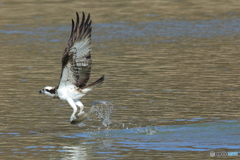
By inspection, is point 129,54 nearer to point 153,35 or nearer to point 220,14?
point 153,35

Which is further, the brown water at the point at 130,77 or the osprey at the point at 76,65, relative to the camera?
the brown water at the point at 130,77

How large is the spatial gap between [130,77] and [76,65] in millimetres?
5790

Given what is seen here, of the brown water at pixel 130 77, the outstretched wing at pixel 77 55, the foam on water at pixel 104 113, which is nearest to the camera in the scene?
the outstretched wing at pixel 77 55

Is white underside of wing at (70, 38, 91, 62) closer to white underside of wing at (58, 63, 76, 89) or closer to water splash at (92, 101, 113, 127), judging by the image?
white underside of wing at (58, 63, 76, 89)

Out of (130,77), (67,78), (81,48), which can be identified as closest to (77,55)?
(81,48)

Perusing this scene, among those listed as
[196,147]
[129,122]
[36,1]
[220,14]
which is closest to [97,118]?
[129,122]

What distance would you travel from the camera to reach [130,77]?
15.7 m

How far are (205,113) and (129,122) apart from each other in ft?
5.06

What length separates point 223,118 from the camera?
11461 millimetres

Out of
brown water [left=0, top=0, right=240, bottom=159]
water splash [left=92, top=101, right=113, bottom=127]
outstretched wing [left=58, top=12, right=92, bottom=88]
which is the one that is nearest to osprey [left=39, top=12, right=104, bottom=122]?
outstretched wing [left=58, top=12, right=92, bottom=88]

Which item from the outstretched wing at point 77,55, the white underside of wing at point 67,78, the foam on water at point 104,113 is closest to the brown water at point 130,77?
the foam on water at point 104,113

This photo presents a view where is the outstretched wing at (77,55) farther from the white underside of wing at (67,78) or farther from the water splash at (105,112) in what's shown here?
the water splash at (105,112)

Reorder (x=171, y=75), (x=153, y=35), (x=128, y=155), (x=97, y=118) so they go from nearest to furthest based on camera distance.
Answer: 1. (x=128, y=155)
2. (x=97, y=118)
3. (x=171, y=75)
4. (x=153, y=35)

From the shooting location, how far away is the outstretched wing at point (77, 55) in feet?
31.9
